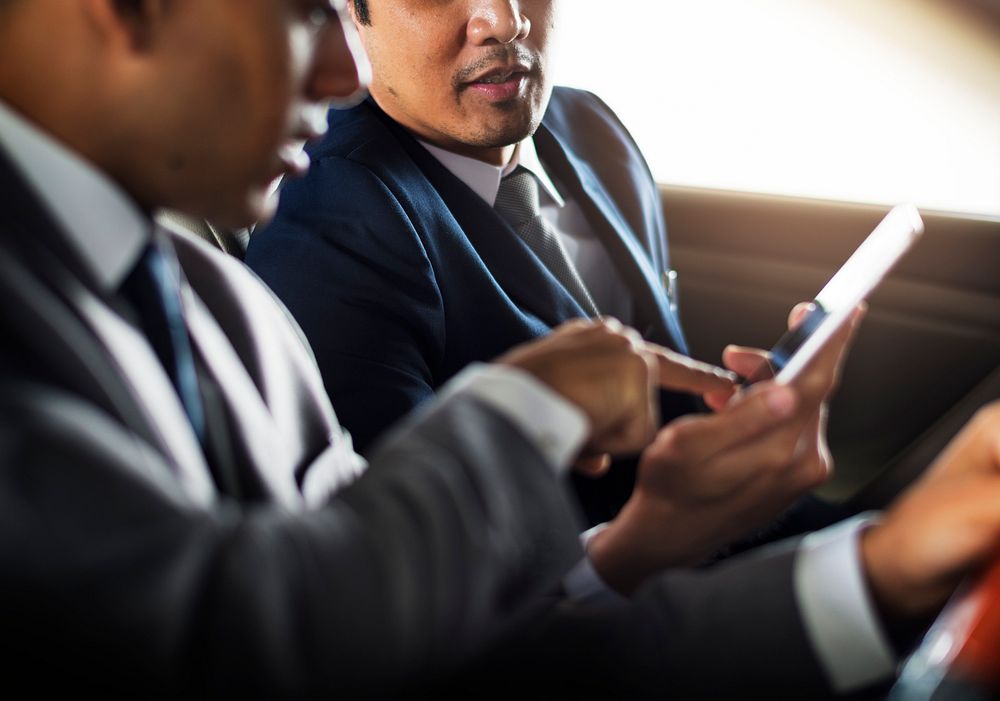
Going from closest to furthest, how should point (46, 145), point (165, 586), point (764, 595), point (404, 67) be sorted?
point (165, 586) → point (46, 145) → point (764, 595) → point (404, 67)

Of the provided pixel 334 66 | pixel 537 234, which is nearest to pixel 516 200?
pixel 537 234

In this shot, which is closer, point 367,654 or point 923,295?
point 367,654

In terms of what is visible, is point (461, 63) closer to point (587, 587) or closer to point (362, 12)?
point (362, 12)

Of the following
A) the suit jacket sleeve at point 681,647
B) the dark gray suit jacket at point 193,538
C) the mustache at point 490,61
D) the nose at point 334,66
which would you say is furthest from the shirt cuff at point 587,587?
the mustache at point 490,61

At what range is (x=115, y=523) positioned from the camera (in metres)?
0.56

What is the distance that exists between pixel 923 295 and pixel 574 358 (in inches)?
53.6

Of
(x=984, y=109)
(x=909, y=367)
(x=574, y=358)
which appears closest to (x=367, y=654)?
(x=574, y=358)

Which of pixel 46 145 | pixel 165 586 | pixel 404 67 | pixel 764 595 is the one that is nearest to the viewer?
pixel 165 586

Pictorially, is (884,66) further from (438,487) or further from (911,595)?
(438,487)

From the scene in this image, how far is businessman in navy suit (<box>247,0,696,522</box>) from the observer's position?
135 cm

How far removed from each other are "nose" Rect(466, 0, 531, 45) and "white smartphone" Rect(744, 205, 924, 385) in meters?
0.59

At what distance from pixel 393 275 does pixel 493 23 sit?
401 mm

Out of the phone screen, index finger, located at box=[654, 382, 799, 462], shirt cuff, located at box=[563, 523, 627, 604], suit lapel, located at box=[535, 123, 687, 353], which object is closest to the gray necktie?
suit lapel, located at box=[535, 123, 687, 353]

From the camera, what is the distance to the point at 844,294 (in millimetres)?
1132
